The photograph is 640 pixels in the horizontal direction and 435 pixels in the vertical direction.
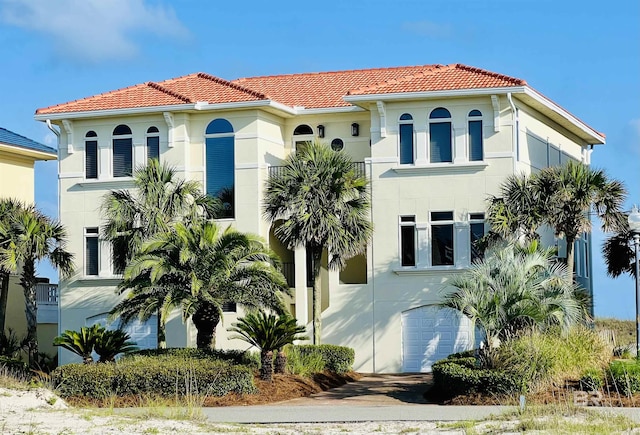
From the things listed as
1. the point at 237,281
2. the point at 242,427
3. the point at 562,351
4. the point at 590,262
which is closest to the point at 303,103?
the point at 237,281

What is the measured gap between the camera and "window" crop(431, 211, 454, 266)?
39.3 metres

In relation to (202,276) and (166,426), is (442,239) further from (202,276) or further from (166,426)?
(166,426)

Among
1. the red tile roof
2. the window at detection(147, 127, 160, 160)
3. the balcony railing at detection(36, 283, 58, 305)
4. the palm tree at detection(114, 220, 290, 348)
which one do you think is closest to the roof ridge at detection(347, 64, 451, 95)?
the red tile roof

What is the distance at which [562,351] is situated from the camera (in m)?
29.1

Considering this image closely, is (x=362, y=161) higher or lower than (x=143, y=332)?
higher

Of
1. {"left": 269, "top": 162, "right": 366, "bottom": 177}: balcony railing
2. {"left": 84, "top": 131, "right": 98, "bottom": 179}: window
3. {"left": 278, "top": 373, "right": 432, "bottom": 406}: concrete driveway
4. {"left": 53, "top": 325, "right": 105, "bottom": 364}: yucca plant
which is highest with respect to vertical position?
{"left": 84, "top": 131, "right": 98, "bottom": 179}: window

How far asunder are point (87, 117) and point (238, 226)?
21.5 ft

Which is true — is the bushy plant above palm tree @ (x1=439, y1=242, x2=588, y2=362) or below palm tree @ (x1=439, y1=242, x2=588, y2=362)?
below

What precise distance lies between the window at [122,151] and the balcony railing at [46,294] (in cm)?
818

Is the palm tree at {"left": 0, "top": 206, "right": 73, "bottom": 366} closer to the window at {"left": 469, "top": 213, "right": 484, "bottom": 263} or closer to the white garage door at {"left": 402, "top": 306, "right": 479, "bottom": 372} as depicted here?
the white garage door at {"left": 402, "top": 306, "right": 479, "bottom": 372}

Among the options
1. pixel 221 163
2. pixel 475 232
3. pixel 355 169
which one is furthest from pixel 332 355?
pixel 221 163

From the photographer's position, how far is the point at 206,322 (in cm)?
3406

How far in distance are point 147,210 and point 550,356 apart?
14.7 meters

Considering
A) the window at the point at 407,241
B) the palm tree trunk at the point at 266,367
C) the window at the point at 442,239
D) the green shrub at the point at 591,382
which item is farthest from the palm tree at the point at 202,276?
the green shrub at the point at 591,382
